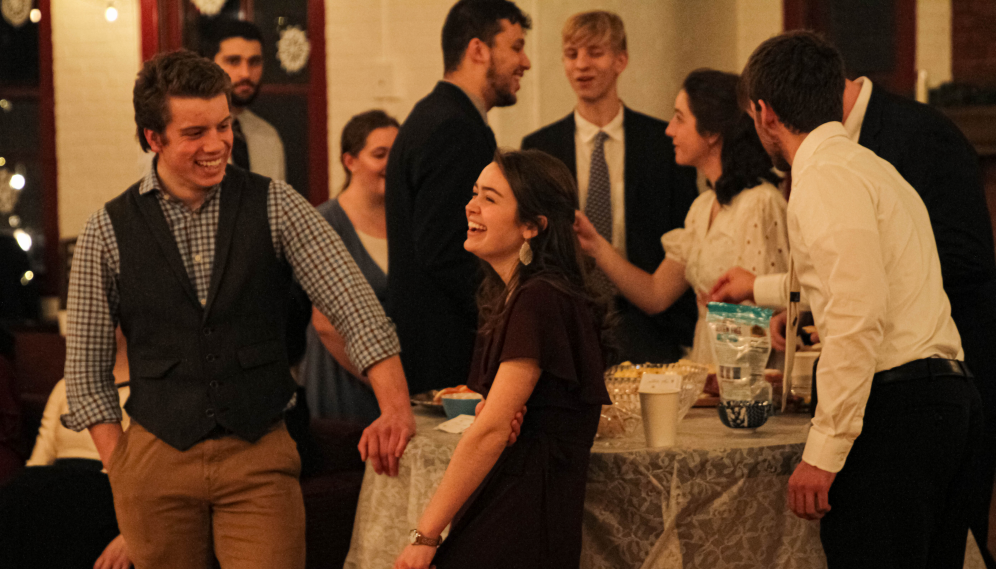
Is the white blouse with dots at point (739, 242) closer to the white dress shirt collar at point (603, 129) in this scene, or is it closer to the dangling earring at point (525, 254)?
the white dress shirt collar at point (603, 129)

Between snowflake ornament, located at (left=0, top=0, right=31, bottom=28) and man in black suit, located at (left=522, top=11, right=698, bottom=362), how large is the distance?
366cm

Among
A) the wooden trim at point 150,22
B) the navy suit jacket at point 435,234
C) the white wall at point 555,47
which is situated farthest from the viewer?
the wooden trim at point 150,22

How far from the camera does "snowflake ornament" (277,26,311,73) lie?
18.4 feet

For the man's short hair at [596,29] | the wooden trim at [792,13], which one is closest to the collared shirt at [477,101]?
the man's short hair at [596,29]

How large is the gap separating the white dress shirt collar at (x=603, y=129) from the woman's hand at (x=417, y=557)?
2426 millimetres

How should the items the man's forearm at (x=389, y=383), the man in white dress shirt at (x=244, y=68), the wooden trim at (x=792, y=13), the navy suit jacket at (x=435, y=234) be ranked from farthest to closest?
the wooden trim at (x=792, y=13), the man in white dress shirt at (x=244, y=68), the navy suit jacket at (x=435, y=234), the man's forearm at (x=389, y=383)

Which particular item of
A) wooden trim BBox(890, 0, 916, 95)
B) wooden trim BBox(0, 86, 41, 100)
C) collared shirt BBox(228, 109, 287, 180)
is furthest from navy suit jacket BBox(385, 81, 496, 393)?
wooden trim BBox(0, 86, 41, 100)

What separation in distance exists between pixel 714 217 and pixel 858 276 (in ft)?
4.36

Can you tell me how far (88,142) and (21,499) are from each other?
11.5ft

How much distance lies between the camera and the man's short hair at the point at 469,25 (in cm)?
293

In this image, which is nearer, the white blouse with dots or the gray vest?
the gray vest

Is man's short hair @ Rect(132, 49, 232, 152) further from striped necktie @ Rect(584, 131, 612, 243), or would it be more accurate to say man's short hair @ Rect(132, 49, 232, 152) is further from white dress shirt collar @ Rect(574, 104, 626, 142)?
white dress shirt collar @ Rect(574, 104, 626, 142)

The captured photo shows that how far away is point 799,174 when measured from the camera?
5.73ft

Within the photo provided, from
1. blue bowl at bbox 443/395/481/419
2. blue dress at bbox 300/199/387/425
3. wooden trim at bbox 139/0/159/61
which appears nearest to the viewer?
blue bowl at bbox 443/395/481/419
